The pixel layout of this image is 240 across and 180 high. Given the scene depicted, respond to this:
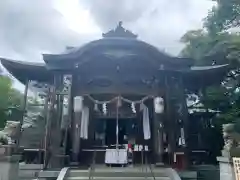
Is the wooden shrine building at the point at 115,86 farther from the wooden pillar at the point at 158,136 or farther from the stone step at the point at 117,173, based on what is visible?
the stone step at the point at 117,173

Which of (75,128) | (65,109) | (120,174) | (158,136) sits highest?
(65,109)

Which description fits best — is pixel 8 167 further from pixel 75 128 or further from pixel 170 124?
pixel 170 124

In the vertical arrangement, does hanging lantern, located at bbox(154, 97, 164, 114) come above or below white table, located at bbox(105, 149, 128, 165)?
above

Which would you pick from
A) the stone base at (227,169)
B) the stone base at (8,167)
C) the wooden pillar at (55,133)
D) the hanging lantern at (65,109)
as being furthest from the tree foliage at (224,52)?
the stone base at (8,167)

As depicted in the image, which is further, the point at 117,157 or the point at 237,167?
the point at 117,157

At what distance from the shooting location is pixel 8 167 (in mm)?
8078

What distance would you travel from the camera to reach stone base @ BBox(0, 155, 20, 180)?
795 cm

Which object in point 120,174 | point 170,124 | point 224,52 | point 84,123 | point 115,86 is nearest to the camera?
point 120,174

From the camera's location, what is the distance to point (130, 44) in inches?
408

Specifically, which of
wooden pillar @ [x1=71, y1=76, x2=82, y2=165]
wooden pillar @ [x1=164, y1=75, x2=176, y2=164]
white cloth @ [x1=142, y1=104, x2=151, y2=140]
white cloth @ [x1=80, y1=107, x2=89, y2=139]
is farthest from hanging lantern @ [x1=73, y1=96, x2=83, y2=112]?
wooden pillar @ [x1=164, y1=75, x2=176, y2=164]

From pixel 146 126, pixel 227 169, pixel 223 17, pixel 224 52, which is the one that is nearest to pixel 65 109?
pixel 146 126

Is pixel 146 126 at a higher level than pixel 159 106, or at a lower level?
lower

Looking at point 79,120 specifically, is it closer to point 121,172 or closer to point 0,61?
point 121,172

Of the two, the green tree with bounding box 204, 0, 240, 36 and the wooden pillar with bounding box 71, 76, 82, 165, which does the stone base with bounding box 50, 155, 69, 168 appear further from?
the green tree with bounding box 204, 0, 240, 36
